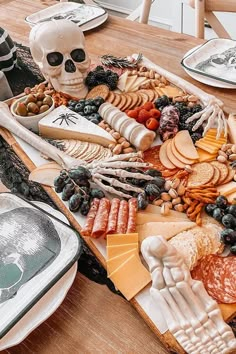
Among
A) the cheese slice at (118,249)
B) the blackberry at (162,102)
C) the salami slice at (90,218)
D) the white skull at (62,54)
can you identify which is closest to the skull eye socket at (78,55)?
the white skull at (62,54)

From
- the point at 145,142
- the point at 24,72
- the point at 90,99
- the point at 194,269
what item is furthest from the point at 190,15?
the point at 194,269

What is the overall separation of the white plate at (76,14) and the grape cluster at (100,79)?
45 cm

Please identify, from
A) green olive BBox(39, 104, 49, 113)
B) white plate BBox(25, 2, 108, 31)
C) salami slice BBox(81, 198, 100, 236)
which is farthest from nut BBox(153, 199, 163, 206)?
white plate BBox(25, 2, 108, 31)

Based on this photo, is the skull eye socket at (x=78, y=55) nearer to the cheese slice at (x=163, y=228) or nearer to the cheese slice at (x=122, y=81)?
the cheese slice at (x=122, y=81)

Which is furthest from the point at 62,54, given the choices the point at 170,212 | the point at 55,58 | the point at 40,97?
the point at 170,212

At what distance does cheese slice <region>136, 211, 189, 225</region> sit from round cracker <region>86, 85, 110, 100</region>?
0.45 metres

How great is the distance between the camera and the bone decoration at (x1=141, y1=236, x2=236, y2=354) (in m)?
0.58

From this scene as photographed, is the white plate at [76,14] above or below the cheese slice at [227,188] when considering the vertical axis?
above

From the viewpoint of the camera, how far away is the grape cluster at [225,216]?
71cm

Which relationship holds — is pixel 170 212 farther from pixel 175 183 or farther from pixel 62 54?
pixel 62 54

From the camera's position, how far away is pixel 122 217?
76 cm

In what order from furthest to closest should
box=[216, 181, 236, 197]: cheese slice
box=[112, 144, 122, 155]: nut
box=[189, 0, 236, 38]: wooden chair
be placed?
box=[189, 0, 236, 38]: wooden chair → box=[112, 144, 122, 155]: nut → box=[216, 181, 236, 197]: cheese slice

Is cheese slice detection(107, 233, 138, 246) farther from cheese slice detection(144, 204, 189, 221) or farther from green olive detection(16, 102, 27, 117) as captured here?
green olive detection(16, 102, 27, 117)

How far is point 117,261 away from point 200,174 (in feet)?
0.88
